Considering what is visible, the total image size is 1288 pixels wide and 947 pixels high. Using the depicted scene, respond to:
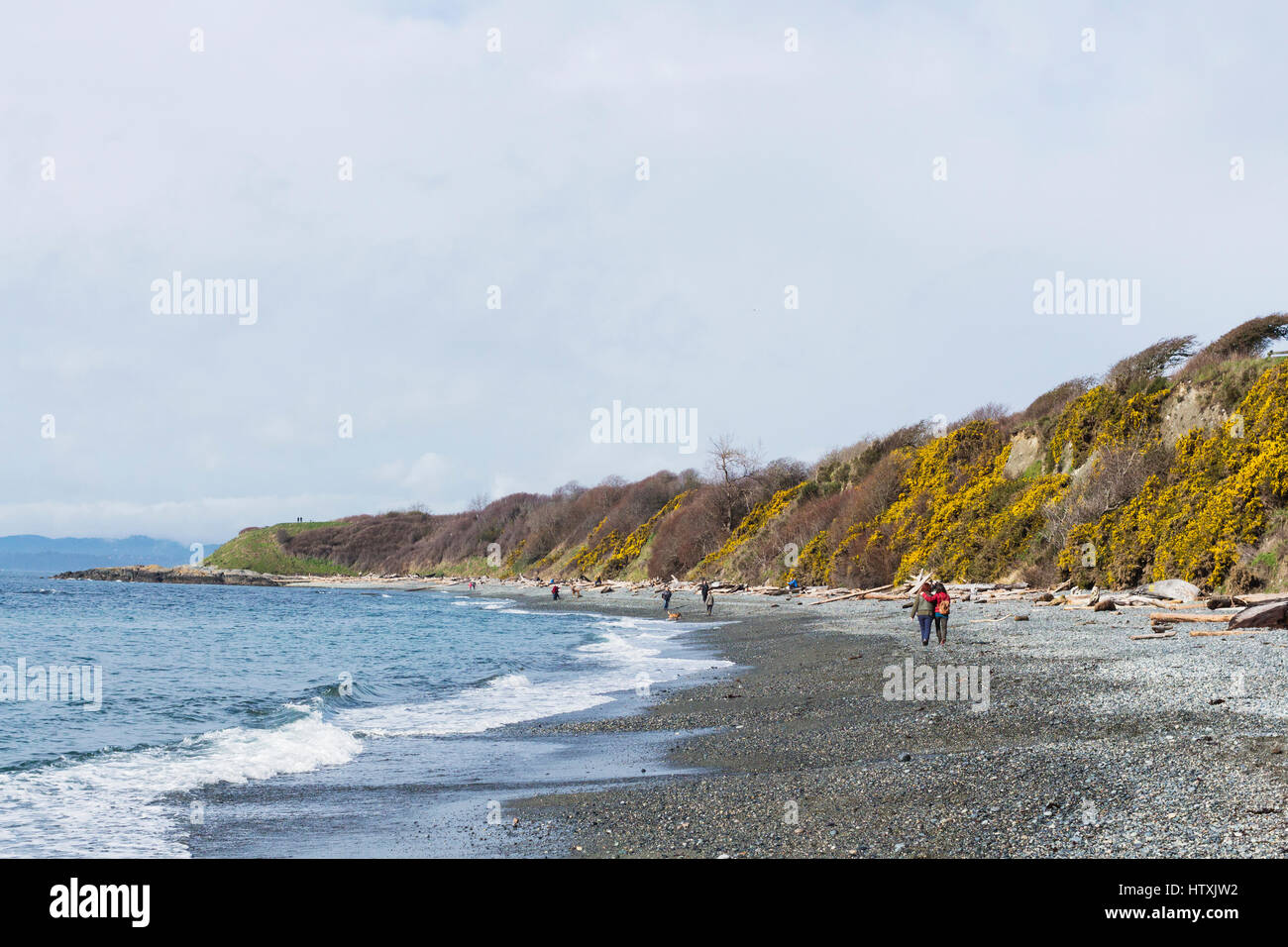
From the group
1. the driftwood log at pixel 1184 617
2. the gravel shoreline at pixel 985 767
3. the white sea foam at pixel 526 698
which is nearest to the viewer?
the gravel shoreline at pixel 985 767

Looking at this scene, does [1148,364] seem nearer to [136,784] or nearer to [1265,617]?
[1265,617]

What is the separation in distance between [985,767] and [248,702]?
1622 centimetres

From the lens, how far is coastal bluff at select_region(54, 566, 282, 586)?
453ft

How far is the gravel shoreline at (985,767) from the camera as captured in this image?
6992 mm

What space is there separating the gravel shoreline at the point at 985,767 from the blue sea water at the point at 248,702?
10.9 ft

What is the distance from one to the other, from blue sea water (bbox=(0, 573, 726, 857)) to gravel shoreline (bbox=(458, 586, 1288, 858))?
10.9ft

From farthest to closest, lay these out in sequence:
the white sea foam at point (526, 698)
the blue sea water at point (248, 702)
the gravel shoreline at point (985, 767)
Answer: the white sea foam at point (526, 698), the blue sea water at point (248, 702), the gravel shoreline at point (985, 767)

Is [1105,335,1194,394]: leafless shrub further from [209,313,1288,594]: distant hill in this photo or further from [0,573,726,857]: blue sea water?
[0,573,726,857]: blue sea water

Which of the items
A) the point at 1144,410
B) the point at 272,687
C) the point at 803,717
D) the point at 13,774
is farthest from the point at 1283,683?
the point at 1144,410

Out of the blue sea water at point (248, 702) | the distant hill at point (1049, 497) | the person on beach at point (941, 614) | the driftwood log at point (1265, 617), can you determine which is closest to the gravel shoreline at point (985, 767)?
the driftwood log at point (1265, 617)

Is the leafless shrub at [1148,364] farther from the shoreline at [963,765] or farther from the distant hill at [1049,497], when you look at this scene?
the shoreline at [963,765]
